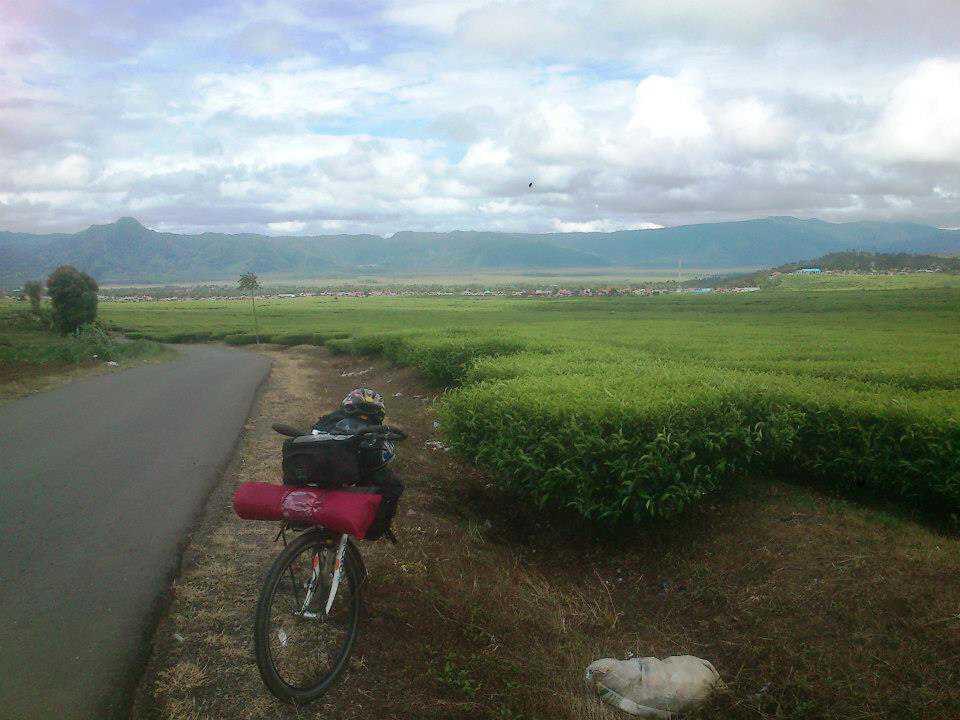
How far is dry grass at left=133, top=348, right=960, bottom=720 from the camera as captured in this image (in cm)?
382

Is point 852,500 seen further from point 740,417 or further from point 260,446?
point 260,446

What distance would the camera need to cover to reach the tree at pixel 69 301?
38719mm

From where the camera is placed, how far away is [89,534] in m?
6.03

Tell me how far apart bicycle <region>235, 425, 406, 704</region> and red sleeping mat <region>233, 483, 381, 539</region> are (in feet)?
0.20

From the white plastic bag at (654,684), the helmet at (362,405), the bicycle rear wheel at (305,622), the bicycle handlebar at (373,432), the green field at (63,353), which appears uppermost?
the helmet at (362,405)

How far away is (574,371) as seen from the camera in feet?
29.2

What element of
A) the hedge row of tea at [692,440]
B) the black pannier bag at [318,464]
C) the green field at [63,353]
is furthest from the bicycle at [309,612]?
the green field at [63,353]

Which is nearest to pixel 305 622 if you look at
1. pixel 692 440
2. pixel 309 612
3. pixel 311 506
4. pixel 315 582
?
pixel 309 612

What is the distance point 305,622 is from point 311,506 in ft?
3.14

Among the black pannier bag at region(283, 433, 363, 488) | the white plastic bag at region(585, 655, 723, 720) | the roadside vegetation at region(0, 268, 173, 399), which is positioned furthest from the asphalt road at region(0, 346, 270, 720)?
the roadside vegetation at region(0, 268, 173, 399)

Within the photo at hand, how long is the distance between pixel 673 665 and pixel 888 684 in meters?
1.20

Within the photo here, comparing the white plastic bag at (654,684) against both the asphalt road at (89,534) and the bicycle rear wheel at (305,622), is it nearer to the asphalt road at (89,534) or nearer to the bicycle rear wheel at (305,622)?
the bicycle rear wheel at (305,622)

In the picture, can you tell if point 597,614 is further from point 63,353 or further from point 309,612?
point 63,353

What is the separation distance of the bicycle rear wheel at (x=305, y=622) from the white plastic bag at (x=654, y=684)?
1.60 metres
